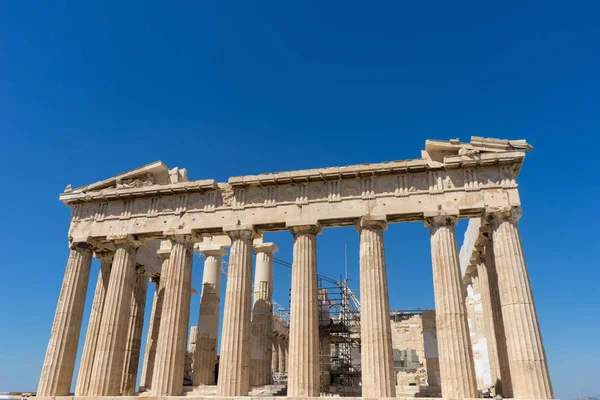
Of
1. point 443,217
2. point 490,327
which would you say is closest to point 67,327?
point 443,217

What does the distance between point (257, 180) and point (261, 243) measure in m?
6.18

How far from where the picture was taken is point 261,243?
27094 mm

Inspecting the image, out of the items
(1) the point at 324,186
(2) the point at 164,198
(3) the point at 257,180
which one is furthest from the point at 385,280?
(2) the point at 164,198

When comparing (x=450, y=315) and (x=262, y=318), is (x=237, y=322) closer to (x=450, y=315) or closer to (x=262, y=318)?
(x=262, y=318)

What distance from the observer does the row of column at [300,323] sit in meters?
17.5

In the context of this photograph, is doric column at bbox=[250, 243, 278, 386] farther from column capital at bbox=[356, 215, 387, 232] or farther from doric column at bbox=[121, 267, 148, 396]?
column capital at bbox=[356, 215, 387, 232]

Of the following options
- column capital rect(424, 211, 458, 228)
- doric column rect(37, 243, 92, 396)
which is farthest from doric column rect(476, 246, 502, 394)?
doric column rect(37, 243, 92, 396)

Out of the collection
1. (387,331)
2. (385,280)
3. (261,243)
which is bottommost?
(387,331)

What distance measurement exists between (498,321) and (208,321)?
14458mm

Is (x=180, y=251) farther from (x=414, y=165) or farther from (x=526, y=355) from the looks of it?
(x=526, y=355)

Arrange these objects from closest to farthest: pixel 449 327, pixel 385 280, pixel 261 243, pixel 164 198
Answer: pixel 449 327 → pixel 385 280 → pixel 164 198 → pixel 261 243

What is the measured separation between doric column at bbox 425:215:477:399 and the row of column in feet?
0.12

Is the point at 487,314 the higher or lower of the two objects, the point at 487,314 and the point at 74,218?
the lower

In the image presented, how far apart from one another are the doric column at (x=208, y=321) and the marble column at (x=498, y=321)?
13.7 metres
